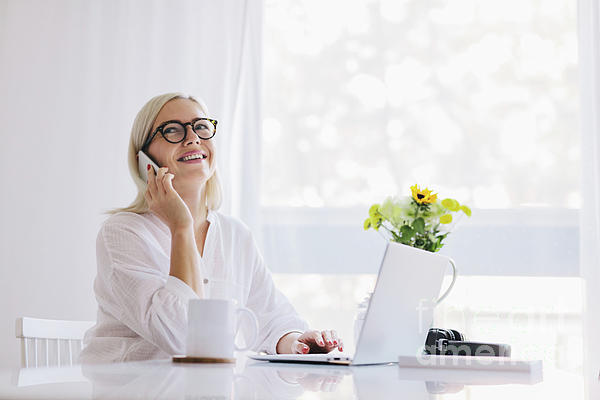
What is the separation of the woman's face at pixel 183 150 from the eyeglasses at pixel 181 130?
0.04 ft

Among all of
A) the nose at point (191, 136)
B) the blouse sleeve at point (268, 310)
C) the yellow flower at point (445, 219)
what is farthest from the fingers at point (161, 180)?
the yellow flower at point (445, 219)

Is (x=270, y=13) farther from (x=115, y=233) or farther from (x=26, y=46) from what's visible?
(x=115, y=233)

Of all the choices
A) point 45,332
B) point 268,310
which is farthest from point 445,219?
point 45,332

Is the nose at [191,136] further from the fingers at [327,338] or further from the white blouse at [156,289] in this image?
the fingers at [327,338]

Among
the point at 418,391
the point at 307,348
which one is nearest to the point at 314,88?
the point at 307,348

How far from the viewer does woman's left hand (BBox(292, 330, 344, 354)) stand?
1.57 metres

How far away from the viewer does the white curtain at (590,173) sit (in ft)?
9.23

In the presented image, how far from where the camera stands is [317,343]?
159cm

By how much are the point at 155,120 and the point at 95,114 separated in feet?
4.20

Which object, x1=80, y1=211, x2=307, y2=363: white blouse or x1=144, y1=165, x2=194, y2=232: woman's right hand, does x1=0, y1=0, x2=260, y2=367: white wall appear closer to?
x1=80, y1=211, x2=307, y2=363: white blouse

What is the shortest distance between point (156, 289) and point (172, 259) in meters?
0.08

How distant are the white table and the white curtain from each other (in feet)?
6.03

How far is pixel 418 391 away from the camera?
2.67 feet

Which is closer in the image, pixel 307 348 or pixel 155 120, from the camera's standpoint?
pixel 307 348
